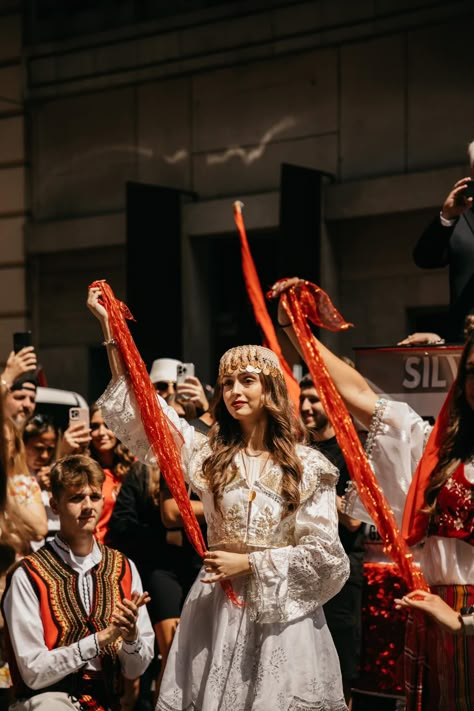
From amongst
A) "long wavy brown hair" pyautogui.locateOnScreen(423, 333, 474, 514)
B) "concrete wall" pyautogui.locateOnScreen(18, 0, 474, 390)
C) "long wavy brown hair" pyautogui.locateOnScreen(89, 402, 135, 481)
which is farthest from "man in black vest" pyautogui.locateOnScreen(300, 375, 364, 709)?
"concrete wall" pyautogui.locateOnScreen(18, 0, 474, 390)

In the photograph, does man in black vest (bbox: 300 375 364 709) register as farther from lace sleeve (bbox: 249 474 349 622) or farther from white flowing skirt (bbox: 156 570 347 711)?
white flowing skirt (bbox: 156 570 347 711)

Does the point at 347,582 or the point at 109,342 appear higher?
the point at 109,342

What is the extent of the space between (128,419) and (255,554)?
2.39 feet

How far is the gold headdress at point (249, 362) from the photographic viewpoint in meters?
4.94

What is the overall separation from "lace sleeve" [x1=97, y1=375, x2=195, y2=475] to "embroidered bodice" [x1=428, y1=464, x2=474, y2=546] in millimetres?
1088

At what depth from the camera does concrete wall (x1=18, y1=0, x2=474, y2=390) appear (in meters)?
11.3

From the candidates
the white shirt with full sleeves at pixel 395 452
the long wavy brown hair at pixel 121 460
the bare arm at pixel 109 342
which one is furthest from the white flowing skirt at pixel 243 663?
the long wavy brown hair at pixel 121 460

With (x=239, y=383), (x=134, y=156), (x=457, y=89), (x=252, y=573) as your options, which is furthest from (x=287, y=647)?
(x=134, y=156)

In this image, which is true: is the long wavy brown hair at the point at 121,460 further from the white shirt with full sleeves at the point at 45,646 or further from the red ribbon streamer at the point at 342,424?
the red ribbon streamer at the point at 342,424

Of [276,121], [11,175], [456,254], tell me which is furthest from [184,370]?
[11,175]

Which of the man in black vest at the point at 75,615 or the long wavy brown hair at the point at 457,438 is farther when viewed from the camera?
the man in black vest at the point at 75,615

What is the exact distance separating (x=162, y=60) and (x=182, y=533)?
7.44 meters

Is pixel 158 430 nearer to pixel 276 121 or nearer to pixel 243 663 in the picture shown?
pixel 243 663

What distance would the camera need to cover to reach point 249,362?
4945 mm
